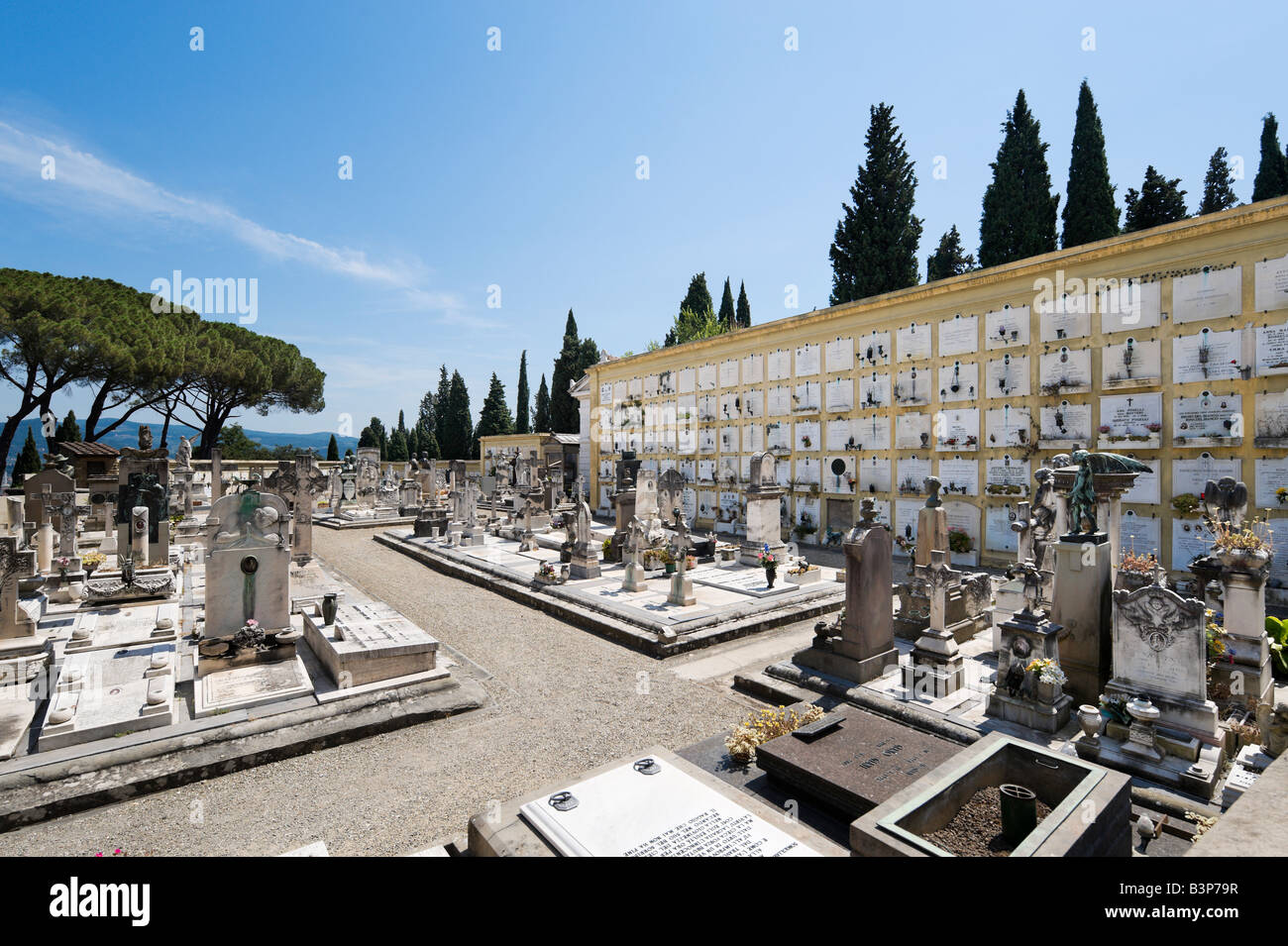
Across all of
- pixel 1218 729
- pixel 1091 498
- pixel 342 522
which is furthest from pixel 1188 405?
pixel 342 522

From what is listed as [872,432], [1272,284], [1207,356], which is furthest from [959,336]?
[1272,284]

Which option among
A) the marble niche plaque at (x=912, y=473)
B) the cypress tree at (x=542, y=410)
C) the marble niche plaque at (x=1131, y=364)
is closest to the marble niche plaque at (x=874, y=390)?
the marble niche plaque at (x=912, y=473)

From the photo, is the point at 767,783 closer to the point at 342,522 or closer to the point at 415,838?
the point at 415,838

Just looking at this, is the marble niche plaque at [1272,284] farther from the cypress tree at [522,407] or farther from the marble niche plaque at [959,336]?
the cypress tree at [522,407]

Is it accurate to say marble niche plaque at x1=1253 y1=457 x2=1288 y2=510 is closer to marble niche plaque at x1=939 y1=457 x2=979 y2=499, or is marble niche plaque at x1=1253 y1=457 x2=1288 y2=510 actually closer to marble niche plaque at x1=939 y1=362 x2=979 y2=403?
marble niche plaque at x1=939 y1=457 x2=979 y2=499

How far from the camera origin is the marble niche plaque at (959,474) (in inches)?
639

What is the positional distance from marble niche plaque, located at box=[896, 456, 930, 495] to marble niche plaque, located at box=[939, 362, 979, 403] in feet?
6.20

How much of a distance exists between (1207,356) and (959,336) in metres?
5.34

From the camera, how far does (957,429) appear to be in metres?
16.6

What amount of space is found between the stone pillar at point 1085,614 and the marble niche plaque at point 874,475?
442 inches

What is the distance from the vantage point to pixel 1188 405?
12.8 metres

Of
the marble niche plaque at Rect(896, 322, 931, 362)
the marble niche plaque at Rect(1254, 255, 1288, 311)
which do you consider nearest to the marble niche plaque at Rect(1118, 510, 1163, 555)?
the marble niche plaque at Rect(1254, 255, 1288, 311)
